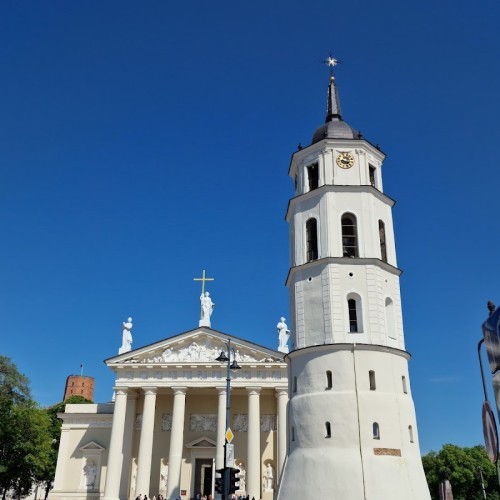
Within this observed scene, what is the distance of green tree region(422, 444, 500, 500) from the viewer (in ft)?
192

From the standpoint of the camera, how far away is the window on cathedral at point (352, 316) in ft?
76.2

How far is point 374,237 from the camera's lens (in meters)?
24.8

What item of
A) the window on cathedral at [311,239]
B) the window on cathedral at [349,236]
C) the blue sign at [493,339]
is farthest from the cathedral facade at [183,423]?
the blue sign at [493,339]

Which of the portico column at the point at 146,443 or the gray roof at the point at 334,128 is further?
Result: the portico column at the point at 146,443

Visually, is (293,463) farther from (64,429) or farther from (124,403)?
(64,429)

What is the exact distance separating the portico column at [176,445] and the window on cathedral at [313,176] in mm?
20564

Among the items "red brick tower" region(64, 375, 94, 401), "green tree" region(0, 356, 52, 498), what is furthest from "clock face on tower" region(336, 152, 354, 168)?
"red brick tower" region(64, 375, 94, 401)

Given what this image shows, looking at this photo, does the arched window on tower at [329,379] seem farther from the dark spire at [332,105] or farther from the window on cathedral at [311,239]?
the dark spire at [332,105]

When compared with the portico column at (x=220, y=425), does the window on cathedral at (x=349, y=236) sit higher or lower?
higher

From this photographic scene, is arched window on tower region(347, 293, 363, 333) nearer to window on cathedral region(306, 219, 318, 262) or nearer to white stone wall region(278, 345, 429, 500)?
white stone wall region(278, 345, 429, 500)

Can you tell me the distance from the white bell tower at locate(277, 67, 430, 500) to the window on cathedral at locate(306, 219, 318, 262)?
48mm

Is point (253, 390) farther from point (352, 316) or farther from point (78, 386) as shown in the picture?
point (78, 386)

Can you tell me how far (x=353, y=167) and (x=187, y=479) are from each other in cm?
2702

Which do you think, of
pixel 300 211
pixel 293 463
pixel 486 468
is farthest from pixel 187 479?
pixel 486 468
